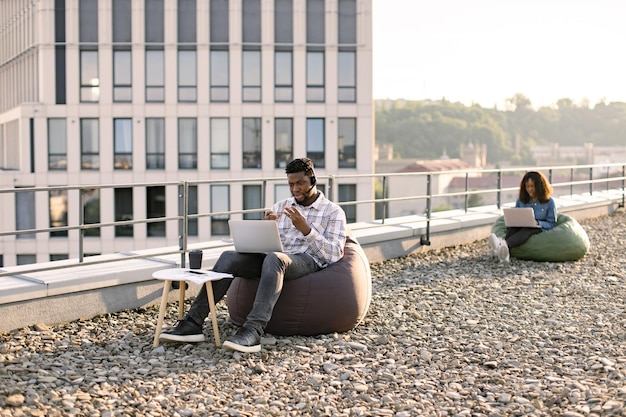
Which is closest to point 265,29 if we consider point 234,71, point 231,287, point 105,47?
point 234,71

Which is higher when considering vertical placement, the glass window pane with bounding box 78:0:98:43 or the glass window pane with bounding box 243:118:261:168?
the glass window pane with bounding box 78:0:98:43

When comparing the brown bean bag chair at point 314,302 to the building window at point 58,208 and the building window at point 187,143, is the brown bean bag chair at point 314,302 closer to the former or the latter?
the building window at point 187,143

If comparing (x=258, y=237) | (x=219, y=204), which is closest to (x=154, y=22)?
(x=219, y=204)

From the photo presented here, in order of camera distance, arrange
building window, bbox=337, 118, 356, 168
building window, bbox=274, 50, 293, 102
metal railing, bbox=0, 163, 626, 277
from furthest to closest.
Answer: building window, bbox=337, 118, 356, 168 → building window, bbox=274, 50, 293, 102 → metal railing, bbox=0, 163, 626, 277

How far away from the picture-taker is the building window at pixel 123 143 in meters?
43.4

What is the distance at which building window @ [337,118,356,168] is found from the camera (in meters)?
43.6

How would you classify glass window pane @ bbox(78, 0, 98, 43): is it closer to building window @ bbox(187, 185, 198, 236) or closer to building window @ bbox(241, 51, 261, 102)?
building window @ bbox(241, 51, 261, 102)

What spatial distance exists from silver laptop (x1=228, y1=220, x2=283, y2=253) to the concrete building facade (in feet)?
116

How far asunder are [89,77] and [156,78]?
3.15 m

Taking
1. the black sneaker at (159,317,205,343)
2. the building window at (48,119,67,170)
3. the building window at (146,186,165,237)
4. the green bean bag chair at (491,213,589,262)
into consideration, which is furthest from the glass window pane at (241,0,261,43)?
the black sneaker at (159,317,205,343)

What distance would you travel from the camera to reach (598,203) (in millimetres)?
19781

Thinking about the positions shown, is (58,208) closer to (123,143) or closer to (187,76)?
(123,143)

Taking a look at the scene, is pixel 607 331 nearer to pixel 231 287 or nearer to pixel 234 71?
pixel 231 287

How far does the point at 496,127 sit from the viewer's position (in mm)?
124500
